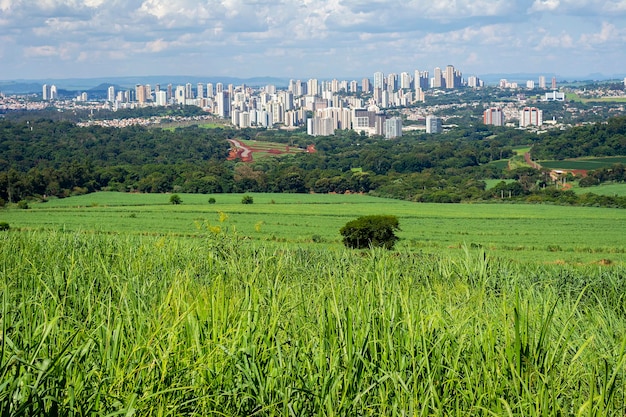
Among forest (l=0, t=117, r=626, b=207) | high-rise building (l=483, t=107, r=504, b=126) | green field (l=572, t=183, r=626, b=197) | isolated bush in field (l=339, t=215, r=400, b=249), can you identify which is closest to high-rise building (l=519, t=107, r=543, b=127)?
high-rise building (l=483, t=107, r=504, b=126)

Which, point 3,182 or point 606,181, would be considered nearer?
point 3,182

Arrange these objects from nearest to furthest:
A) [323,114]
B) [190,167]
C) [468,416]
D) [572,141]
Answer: [468,416]
[190,167]
[572,141]
[323,114]

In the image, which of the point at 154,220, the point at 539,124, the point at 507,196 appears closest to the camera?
the point at 154,220

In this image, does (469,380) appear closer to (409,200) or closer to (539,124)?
(409,200)

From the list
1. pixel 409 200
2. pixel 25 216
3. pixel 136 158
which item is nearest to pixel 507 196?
pixel 409 200

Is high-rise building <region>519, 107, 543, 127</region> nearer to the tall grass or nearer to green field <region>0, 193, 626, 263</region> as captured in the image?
green field <region>0, 193, 626, 263</region>

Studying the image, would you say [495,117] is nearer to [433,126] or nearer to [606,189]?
[433,126]
